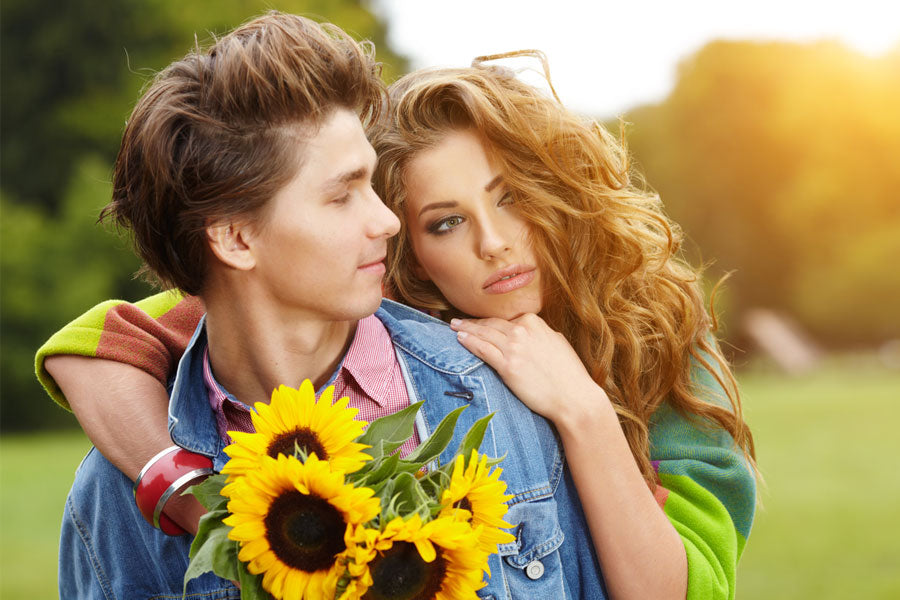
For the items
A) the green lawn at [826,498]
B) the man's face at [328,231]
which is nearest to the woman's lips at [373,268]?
the man's face at [328,231]

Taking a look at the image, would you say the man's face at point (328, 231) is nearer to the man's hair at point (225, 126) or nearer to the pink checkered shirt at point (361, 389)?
the man's hair at point (225, 126)

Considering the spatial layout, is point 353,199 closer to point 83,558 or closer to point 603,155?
point 603,155

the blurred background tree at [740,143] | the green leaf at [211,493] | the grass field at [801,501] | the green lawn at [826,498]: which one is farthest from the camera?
the blurred background tree at [740,143]

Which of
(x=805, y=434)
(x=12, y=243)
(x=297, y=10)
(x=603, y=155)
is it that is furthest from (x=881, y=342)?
(x=603, y=155)

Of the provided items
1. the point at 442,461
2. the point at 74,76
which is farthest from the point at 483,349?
the point at 74,76

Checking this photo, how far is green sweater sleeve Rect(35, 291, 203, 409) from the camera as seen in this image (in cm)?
283

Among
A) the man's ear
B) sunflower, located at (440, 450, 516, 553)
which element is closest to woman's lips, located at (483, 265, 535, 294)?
the man's ear

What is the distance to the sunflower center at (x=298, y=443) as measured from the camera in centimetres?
195

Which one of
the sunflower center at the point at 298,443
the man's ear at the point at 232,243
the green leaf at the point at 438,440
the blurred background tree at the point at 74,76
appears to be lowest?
the blurred background tree at the point at 74,76

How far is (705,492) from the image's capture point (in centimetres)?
295

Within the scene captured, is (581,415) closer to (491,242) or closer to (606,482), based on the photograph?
(606,482)

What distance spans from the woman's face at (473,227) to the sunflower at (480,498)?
120 cm

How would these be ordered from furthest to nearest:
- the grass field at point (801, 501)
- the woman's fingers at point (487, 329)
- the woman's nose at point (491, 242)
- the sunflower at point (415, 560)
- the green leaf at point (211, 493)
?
the grass field at point (801, 501) → the woman's nose at point (491, 242) → the woman's fingers at point (487, 329) → the green leaf at point (211, 493) → the sunflower at point (415, 560)

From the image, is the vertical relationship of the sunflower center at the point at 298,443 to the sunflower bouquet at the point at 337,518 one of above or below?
above
